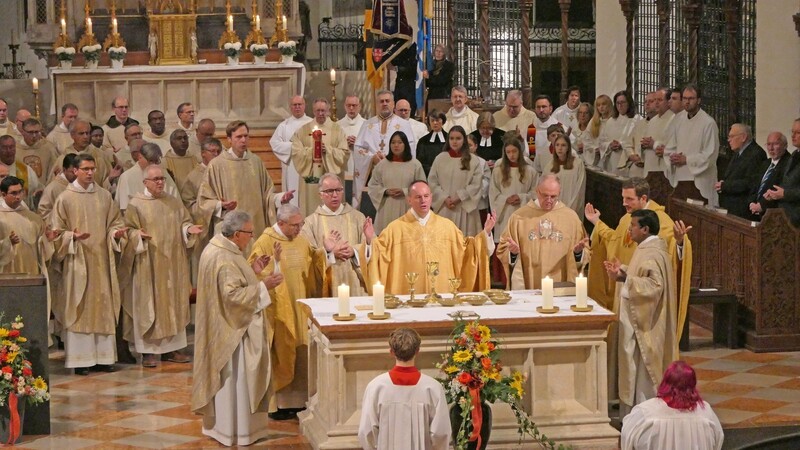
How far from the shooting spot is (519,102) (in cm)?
1542

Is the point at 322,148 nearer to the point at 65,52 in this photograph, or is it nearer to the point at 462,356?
the point at 65,52

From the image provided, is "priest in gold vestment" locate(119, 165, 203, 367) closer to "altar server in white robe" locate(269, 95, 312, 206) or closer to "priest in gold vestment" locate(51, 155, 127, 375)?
"priest in gold vestment" locate(51, 155, 127, 375)

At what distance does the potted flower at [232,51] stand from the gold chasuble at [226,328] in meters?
9.00

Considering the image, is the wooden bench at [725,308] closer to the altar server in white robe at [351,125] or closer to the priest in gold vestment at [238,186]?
the priest in gold vestment at [238,186]

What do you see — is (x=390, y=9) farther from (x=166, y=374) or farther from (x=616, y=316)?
(x=616, y=316)

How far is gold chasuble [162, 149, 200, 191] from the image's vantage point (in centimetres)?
1320

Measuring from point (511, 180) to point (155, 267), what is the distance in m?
3.61

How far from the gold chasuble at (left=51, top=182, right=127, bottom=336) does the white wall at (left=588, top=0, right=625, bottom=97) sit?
1175 centimetres

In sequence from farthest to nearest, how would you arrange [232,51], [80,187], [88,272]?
[232,51] < [88,272] < [80,187]

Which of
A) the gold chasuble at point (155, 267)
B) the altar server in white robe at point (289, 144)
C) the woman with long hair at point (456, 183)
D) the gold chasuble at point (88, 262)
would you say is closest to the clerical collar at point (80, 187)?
the gold chasuble at point (88, 262)

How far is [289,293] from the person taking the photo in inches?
394

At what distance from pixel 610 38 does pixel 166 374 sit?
40.3ft

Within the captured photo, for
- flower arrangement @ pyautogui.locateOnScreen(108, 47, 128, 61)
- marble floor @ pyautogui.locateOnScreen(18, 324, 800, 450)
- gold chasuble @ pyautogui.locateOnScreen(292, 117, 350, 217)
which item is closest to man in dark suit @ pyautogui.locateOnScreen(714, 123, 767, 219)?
marble floor @ pyautogui.locateOnScreen(18, 324, 800, 450)

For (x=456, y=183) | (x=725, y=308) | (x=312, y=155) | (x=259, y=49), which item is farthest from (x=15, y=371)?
(x=259, y=49)
